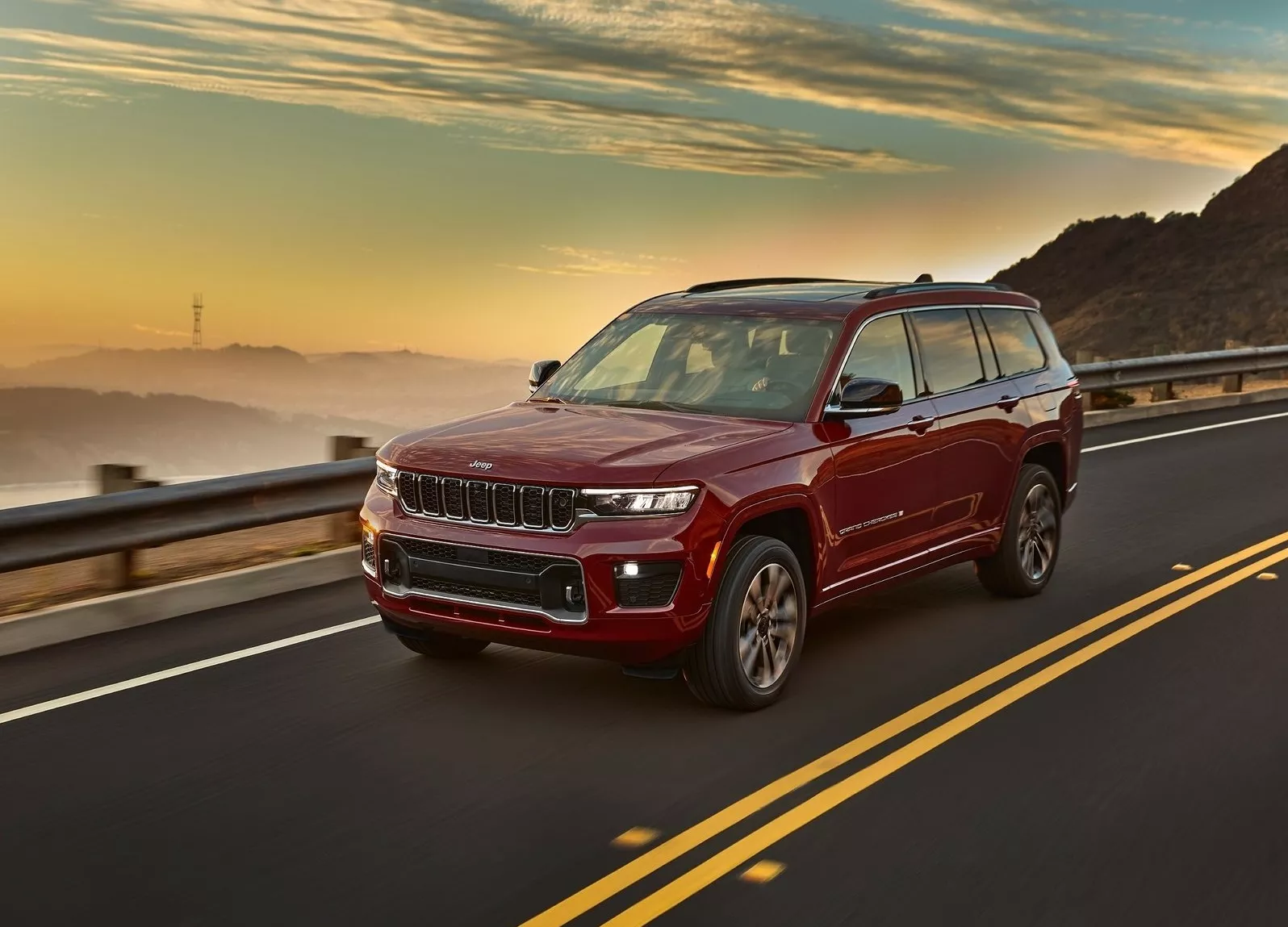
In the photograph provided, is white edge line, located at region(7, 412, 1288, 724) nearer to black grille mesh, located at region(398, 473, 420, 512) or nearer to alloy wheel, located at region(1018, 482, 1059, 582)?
black grille mesh, located at region(398, 473, 420, 512)

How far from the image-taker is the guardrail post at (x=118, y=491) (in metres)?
9.41

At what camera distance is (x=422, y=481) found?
22.5 feet

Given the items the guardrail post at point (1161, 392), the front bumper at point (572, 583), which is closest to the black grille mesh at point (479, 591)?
the front bumper at point (572, 583)

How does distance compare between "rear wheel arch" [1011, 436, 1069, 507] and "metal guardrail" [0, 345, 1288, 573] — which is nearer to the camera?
"metal guardrail" [0, 345, 1288, 573]

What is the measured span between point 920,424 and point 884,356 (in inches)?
16.7

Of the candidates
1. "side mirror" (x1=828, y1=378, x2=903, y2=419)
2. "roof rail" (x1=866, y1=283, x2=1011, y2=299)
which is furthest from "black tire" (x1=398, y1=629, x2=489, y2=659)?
"roof rail" (x1=866, y1=283, x2=1011, y2=299)

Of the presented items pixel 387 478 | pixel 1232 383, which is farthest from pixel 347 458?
pixel 1232 383

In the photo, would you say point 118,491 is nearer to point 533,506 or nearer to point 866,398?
point 533,506

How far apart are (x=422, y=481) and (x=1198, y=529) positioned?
7.23m

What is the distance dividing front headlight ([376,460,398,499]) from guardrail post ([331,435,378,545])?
369 cm

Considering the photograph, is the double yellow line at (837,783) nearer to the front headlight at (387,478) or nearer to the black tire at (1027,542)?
the black tire at (1027,542)

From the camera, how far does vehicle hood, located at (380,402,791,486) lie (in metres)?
6.48

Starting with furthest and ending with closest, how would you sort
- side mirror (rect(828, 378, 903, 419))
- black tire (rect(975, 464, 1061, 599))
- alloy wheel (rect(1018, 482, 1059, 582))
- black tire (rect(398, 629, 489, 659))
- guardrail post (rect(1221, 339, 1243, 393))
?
guardrail post (rect(1221, 339, 1243, 393)) < alloy wheel (rect(1018, 482, 1059, 582)) < black tire (rect(975, 464, 1061, 599)) < black tire (rect(398, 629, 489, 659)) < side mirror (rect(828, 378, 903, 419))

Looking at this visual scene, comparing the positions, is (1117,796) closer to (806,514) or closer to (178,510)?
(806,514)
